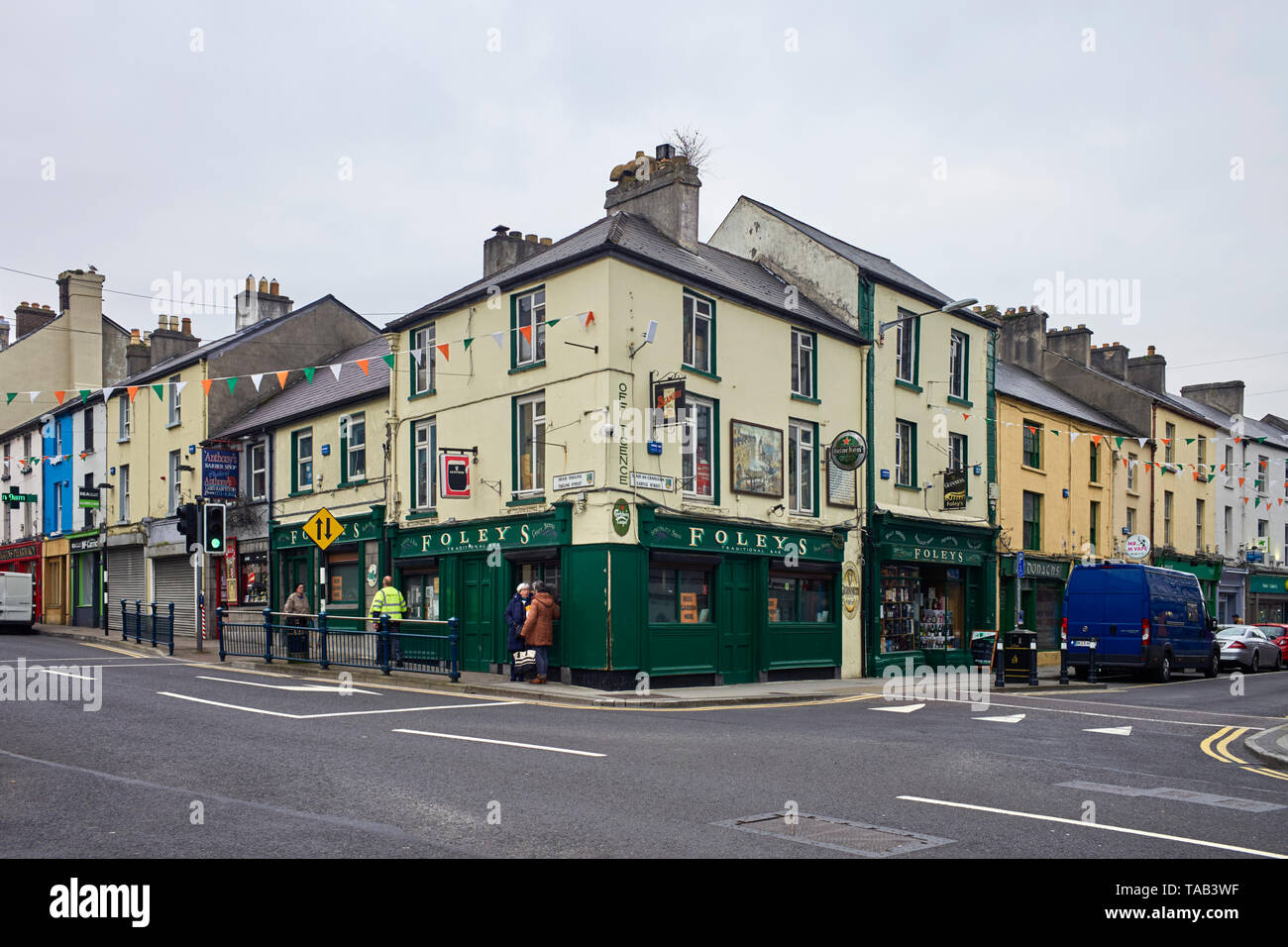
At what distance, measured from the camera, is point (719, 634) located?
21.1m

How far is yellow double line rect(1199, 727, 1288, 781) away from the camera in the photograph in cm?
1148

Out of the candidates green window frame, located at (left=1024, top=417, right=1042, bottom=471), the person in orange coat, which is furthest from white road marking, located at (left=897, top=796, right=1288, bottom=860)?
green window frame, located at (left=1024, top=417, right=1042, bottom=471)

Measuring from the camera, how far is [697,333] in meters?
21.5

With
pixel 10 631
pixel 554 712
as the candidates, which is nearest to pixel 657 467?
pixel 554 712

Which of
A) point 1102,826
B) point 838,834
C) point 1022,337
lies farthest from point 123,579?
point 1102,826

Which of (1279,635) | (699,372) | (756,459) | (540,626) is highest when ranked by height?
(699,372)

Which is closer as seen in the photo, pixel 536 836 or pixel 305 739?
pixel 536 836

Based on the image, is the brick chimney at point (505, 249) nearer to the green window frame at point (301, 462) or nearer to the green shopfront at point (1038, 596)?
the green window frame at point (301, 462)

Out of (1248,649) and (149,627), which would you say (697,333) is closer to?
(149,627)

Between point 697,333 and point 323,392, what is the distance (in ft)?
41.1

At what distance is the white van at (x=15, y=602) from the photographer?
35469mm

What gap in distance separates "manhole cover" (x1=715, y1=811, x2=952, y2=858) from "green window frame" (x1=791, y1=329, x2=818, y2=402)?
1648 centimetres
